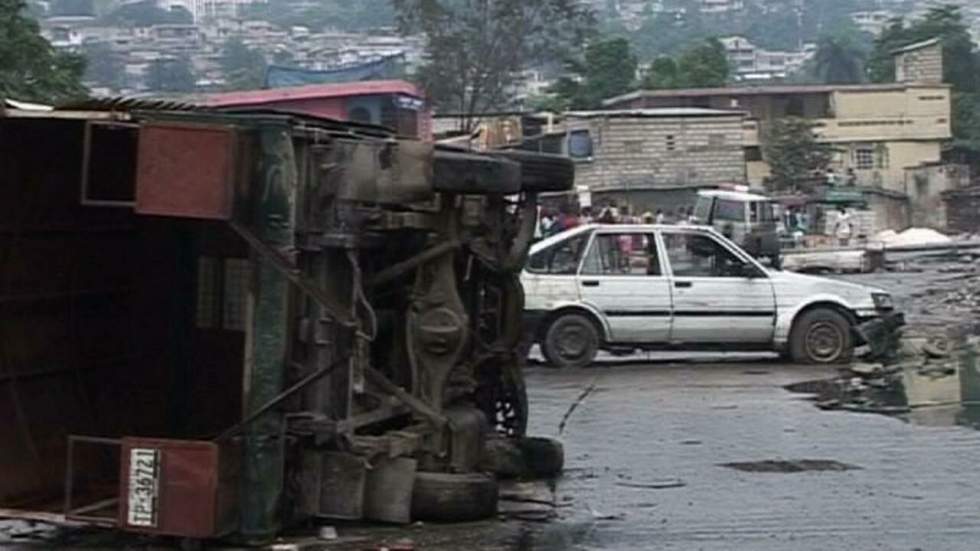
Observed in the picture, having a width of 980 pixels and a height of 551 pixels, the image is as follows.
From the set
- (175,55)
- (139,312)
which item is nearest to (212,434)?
(139,312)

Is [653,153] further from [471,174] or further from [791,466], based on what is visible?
[471,174]

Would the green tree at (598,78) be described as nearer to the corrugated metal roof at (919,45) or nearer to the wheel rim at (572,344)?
the corrugated metal roof at (919,45)

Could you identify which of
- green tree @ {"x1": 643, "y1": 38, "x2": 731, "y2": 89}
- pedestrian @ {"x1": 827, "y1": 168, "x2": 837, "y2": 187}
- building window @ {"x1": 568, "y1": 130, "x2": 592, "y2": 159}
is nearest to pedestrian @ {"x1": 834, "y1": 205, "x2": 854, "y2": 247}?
pedestrian @ {"x1": 827, "y1": 168, "x2": 837, "y2": 187}

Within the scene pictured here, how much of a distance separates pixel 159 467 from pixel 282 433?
0.66 metres

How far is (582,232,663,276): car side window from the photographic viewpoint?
70.3 ft

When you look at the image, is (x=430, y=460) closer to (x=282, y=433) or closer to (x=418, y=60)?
(x=282, y=433)

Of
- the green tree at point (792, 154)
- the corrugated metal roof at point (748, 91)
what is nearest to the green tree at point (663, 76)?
the corrugated metal roof at point (748, 91)

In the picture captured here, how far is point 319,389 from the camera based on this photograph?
10.3 metres

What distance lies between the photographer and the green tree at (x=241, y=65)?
103 m

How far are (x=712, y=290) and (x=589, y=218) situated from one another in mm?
25687

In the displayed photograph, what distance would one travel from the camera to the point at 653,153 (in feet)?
232

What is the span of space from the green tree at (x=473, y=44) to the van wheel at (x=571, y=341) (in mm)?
49723

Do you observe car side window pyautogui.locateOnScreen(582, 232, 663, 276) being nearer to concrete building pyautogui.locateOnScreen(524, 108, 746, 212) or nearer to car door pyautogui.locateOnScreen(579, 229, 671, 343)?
car door pyautogui.locateOnScreen(579, 229, 671, 343)

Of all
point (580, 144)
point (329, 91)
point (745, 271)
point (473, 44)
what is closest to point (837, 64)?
point (473, 44)
